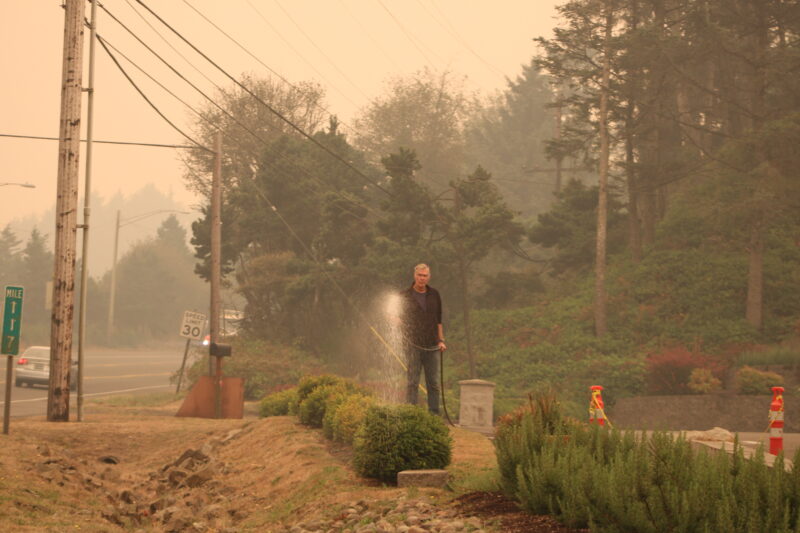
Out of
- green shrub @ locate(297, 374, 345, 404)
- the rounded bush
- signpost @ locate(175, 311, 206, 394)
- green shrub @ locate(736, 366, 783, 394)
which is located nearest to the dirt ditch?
the rounded bush

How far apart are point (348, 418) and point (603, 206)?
77.1 ft

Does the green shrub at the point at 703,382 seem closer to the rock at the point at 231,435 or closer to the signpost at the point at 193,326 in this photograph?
the rock at the point at 231,435

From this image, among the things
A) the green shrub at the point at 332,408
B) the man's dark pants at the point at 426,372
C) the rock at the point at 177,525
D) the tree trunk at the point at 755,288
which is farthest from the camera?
the tree trunk at the point at 755,288

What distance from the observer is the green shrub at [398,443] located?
9844 millimetres

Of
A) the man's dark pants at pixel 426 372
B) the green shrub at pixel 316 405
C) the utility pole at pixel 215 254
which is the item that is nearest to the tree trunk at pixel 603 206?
the utility pole at pixel 215 254

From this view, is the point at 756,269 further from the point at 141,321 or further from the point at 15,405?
the point at 141,321

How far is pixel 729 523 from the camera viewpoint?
5645 mm

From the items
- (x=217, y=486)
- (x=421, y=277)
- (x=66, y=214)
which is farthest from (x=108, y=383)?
(x=421, y=277)

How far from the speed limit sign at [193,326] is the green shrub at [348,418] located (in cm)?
1944

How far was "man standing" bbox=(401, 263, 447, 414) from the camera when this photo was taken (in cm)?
1295

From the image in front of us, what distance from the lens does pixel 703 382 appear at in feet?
82.9

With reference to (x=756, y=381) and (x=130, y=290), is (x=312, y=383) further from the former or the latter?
(x=130, y=290)

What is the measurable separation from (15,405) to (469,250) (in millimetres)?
17773

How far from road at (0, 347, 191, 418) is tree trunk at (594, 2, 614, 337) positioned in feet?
61.4
